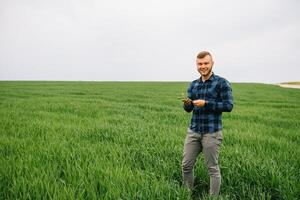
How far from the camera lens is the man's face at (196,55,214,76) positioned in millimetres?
3160

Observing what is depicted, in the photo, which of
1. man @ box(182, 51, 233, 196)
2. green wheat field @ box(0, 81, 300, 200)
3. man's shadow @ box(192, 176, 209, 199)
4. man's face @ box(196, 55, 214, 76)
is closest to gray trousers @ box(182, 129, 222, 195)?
man @ box(182, 51, 233, 196)

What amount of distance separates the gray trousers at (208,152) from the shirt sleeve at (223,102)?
1.04 ft

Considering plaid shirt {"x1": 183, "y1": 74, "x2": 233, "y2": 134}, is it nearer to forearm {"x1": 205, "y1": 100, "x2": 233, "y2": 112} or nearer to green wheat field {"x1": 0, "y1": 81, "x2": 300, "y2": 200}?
forearm {"x1": 205, "y1": 100, "x2": 233, "y2": 112}

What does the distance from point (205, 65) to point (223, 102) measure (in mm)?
490

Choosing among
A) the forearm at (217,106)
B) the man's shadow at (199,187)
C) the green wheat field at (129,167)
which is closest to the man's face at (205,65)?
the forearm at (217,106)

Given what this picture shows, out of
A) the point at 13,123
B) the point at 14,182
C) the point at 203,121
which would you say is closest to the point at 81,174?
the point at 14,182

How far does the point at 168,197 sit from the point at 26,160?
2.31 m

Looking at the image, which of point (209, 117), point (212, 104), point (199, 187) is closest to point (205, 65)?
point (212, 104)

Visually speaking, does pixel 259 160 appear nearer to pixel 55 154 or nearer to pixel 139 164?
pixel 139 164

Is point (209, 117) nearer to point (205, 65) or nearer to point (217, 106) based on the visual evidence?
point (217, 106)

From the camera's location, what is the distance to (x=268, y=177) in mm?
3764

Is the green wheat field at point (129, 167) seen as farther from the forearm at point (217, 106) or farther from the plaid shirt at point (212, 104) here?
the forearm at point (217, 106)

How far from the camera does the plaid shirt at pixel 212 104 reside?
124 inches

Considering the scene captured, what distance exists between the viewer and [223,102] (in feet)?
10.4
